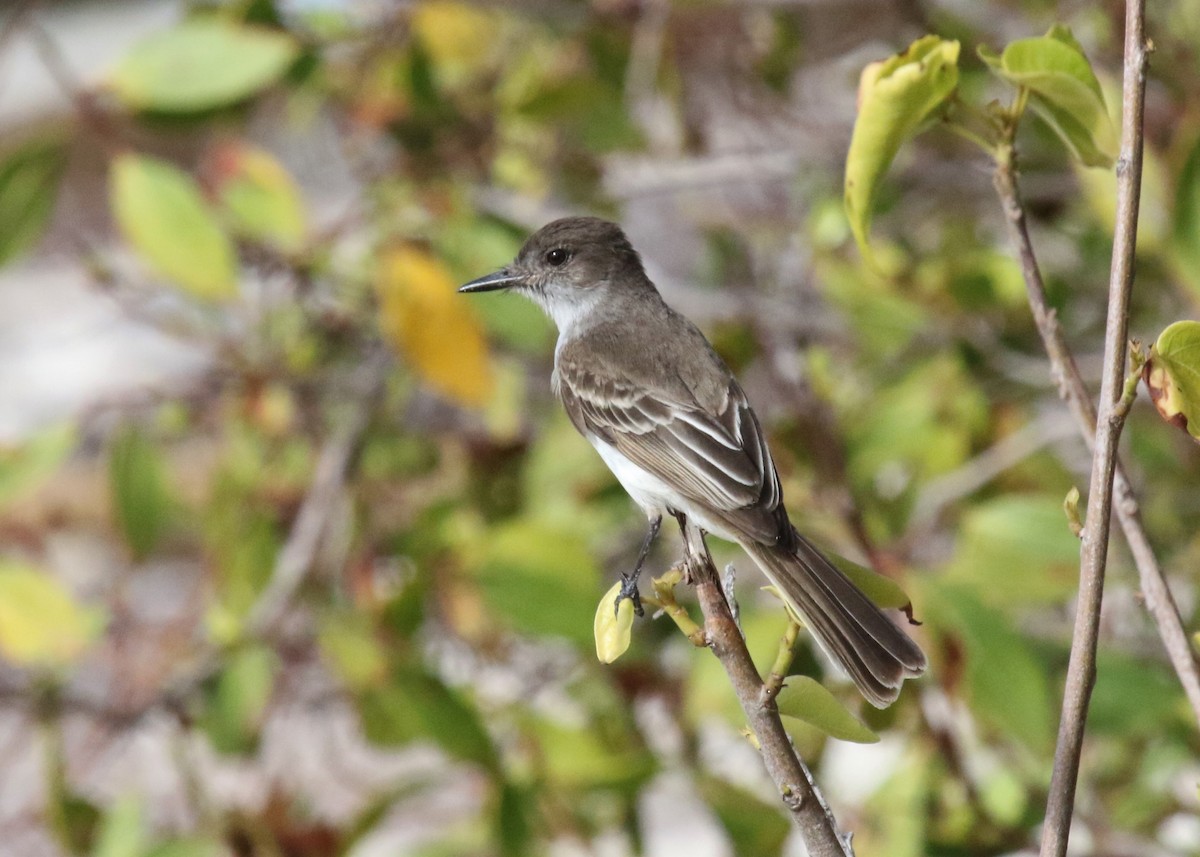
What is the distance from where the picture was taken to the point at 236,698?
3.02 m

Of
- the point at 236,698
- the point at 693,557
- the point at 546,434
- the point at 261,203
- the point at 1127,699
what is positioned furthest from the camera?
the point at 546,434

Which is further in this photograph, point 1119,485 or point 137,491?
point 137,491

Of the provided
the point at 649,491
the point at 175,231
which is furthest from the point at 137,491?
the point at 649,491

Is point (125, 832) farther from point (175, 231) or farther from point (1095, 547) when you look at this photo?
point (1095, 547)

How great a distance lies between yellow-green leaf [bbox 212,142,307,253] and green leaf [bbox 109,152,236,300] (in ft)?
1.54

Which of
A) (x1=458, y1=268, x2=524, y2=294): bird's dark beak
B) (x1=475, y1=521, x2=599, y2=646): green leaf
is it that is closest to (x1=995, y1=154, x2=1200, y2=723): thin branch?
(x1=475, y1=521, x2=599, y2=646): green leaf

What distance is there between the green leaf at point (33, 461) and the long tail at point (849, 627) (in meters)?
1.72

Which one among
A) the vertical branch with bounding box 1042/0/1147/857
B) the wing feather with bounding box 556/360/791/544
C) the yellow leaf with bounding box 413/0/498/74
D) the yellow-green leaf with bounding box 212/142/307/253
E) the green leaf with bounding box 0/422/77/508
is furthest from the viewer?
the yellow leaf with bounding box 413/0/498/74

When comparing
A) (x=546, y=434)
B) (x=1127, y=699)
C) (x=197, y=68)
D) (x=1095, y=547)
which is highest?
(x=1095, y=547)

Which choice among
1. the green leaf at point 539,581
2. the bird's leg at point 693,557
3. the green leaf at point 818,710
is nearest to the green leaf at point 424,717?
the green leaf at point 539,581

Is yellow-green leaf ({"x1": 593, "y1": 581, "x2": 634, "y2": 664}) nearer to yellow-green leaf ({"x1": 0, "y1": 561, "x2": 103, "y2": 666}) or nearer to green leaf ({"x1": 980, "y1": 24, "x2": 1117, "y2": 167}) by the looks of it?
green leaf ({"x1": 980, "y1": 24, "x2": 1117, "y2": 167})

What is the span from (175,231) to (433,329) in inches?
23.3

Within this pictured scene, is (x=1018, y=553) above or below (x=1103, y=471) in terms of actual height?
below

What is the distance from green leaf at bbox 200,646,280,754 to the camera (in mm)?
3023
